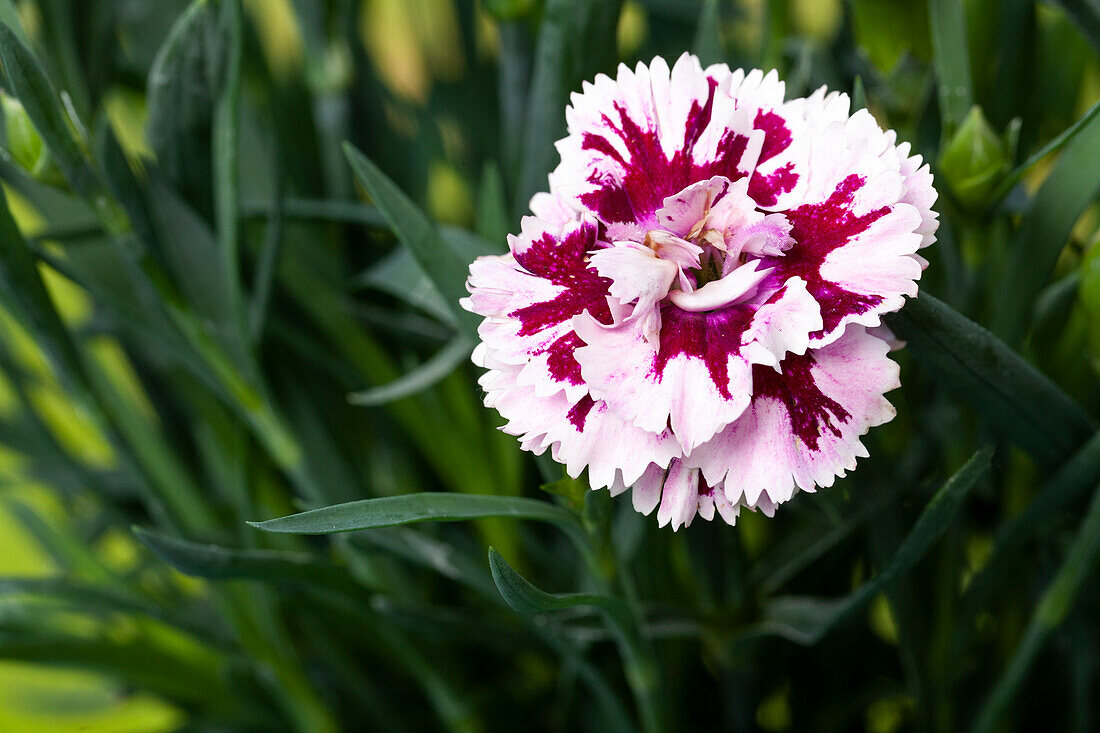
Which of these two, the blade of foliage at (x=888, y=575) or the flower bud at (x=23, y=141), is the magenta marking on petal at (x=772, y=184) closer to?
the blade of foliage at (x=888, y=575)

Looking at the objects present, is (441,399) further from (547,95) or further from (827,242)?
(827,242)

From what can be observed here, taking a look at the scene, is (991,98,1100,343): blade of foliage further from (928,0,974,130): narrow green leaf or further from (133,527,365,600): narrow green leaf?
(133,527,365,600): narrow green leaf

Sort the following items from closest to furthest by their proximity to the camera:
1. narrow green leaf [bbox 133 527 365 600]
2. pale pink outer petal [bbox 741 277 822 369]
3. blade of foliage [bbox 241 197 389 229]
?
1. pale pink outer petal [bbox 741 277 822 369]
2. narrow green leaf [bbox 133 527 365 600]
3. blade of foliage [bbox 241 197 389 229]

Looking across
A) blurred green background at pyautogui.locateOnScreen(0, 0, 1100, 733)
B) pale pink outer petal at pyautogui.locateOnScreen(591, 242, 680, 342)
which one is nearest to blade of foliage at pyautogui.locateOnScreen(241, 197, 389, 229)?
blurred green background at pyautogui.locateOnScreen(0, 0, 1100, 733)

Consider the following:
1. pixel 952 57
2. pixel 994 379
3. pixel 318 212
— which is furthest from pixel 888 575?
pixel 318 212

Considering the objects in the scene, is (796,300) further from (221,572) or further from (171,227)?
(171,227)

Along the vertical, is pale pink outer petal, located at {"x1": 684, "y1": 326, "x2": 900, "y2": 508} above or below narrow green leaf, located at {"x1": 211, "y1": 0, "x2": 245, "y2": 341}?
below

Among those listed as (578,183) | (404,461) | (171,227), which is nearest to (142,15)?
(171,227)
